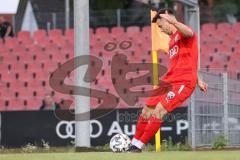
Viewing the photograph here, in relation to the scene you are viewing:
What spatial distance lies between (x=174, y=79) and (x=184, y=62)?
26 cm

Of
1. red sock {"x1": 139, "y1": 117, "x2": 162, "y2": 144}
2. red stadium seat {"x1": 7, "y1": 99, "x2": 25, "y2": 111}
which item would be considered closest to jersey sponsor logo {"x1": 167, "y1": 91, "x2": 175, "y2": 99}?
red sock {"x1": 139, "y1": 117, "x2": 162, "y2": 144}

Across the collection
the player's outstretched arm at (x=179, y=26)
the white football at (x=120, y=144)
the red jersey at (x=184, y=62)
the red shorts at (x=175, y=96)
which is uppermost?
the player's outstretched arm at (x=179, y=26)

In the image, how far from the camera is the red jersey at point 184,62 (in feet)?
34.0

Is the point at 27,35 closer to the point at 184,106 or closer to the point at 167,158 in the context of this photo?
the point at 184,106

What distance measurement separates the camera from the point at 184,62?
10344 millimetres

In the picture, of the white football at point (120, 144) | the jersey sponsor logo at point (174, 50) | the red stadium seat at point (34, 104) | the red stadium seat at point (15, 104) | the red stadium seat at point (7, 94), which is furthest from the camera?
the red stadium seat at point (7, 94)

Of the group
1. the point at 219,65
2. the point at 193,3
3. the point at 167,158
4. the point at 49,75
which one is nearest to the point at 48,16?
the point at 49,75

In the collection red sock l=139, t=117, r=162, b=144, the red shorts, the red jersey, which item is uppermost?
the red jersey

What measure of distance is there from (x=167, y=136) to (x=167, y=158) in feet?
26.7

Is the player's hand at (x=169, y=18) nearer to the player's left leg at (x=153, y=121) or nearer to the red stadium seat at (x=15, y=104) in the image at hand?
the player's left leg at (x=153, y=121)

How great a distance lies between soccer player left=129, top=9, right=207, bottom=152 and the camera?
10266mm

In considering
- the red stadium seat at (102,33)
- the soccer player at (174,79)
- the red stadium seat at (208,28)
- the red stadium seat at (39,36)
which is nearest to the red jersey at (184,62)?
the soccer player at (174,79)

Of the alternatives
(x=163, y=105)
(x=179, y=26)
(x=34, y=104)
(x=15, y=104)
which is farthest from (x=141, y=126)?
(x=15, y=104)

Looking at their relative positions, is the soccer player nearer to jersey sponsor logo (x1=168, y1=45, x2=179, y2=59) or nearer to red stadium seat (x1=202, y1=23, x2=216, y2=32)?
jersey sponsor logo (x1=168, y1=45, x2=179, y2=59)
